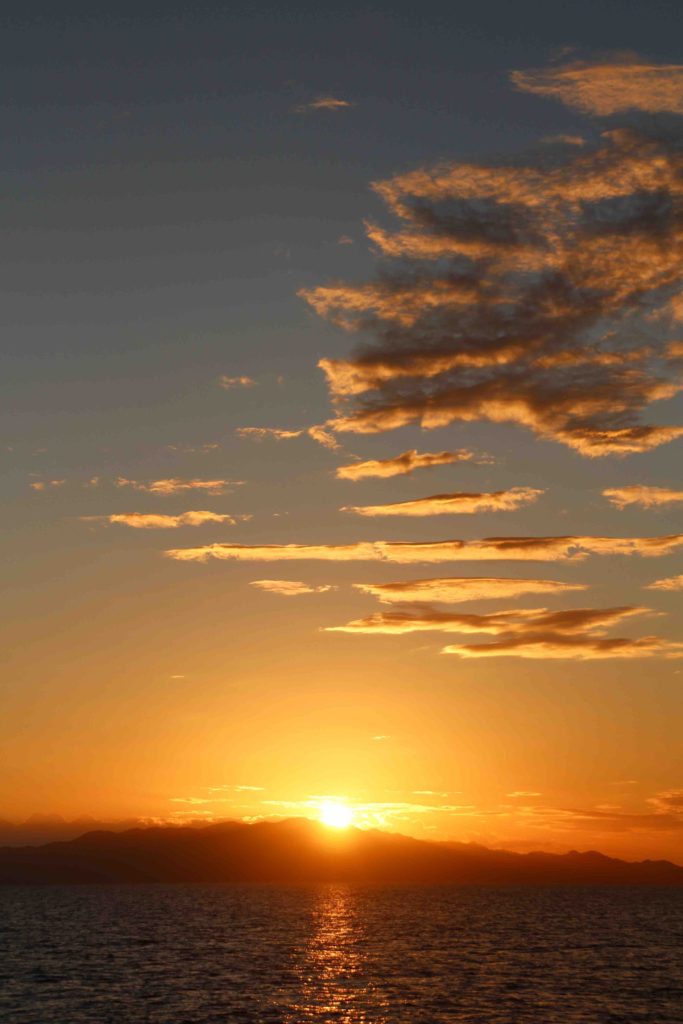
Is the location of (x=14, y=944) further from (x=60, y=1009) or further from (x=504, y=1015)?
(x=504, y=1015)

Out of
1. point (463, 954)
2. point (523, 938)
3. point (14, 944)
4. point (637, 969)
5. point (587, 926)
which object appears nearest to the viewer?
point (637, 969)

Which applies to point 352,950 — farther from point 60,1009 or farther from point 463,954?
point 60,1009

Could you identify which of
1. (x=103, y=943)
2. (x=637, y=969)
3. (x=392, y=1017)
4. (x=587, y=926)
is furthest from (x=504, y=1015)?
(x=587, y=926)

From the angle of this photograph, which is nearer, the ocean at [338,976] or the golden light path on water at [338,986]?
the golden light path on water at [338,986]

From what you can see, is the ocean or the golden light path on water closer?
the golden light path on water

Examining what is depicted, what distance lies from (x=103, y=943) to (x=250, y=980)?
48663 millimetres

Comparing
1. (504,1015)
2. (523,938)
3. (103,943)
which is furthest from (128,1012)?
(523,938)

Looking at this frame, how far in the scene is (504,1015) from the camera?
252ft

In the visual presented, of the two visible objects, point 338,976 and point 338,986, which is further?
point 338,976

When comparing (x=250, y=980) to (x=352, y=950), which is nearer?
(x=250, y=980)

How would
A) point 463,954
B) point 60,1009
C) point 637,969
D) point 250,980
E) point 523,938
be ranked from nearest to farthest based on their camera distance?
point 60,1009 → point 250,980 → point 637,969 → point 463,954 → point 523,938

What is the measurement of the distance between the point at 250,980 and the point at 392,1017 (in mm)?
24866

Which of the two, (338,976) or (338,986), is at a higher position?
(338,986)

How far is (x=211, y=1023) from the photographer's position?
72438 mm
